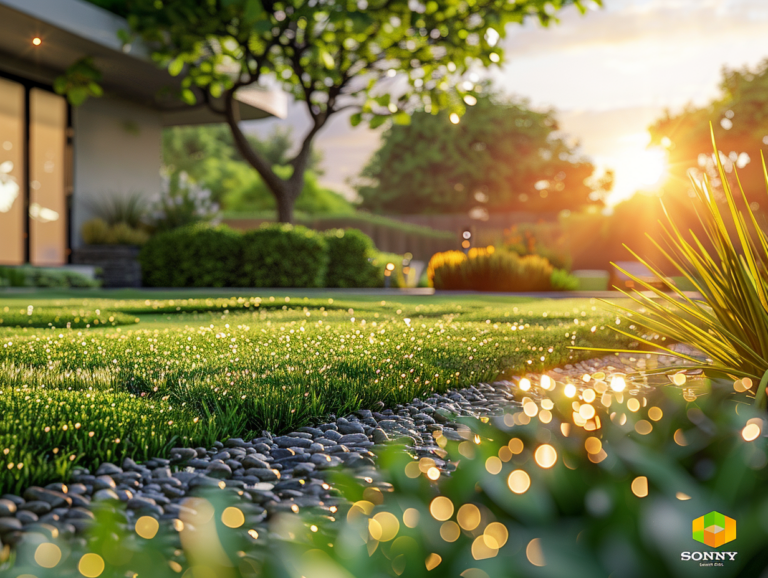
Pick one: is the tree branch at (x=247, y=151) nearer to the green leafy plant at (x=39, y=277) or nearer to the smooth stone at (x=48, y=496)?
the green leafy plant at (x=39, y=277)

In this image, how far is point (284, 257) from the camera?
1108 cm

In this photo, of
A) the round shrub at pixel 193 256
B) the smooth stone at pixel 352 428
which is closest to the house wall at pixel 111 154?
the round shrub at pixel 193 256

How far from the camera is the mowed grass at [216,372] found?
2035mm

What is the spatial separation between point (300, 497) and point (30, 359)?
2.30 metres

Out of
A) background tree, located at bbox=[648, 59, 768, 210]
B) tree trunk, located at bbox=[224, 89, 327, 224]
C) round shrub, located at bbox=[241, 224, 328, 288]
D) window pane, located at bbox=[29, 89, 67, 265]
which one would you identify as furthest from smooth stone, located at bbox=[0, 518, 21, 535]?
background tree, located at bbox=[648, 59, 768, 210]

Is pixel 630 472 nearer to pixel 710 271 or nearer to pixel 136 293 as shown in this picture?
pixel 710 271

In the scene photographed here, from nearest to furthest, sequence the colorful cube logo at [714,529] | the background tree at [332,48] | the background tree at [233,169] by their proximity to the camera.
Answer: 1. the colorful cube logo at [714,529]
2. the background tree at [332,48]
3. the background tree at [233,169]

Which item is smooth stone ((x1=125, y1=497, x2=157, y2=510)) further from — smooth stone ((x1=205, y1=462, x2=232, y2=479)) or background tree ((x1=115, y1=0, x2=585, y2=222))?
background tree ((x1=115, y1=0, x2=585, y2=222))

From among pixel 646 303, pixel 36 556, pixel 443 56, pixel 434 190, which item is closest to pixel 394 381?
pixel 646 303

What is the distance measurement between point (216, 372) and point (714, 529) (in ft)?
7.91

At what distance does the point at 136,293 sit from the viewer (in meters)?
8.93

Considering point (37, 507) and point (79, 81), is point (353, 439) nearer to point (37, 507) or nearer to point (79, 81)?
point (37, 507)

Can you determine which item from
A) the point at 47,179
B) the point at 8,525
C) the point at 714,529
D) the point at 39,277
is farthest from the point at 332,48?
the point at 714,529

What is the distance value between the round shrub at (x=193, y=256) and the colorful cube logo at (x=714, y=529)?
423 inches
